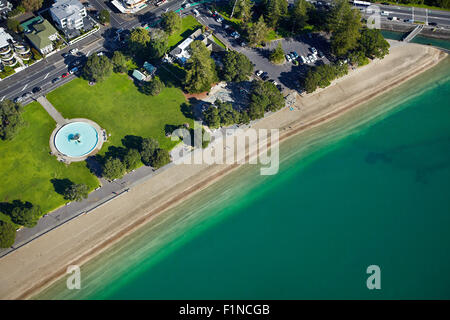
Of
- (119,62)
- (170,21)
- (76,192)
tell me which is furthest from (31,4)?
(76,192)

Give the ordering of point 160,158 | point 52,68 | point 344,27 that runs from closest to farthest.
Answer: point 160,158, point 52,68, point 344,27

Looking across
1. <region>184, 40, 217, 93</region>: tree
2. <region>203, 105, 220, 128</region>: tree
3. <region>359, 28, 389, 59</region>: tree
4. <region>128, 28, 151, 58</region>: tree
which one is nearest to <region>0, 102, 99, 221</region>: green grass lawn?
<region>128, 28, 151, 58</region>: tree

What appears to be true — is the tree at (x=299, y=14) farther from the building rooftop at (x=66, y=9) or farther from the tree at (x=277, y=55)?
the building rooftop at (x=66, y=9)

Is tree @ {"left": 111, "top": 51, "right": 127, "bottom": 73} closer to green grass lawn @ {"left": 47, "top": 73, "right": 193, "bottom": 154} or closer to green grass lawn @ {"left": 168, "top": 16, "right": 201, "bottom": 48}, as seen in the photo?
green grass lawn @ {"left": 47, "top": 73, "right": 193, "bottom": 154}

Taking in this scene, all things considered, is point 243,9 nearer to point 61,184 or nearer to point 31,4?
point 31,4

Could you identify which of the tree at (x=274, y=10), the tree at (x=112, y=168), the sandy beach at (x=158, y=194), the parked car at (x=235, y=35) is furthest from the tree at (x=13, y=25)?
the tree at (x=274, y=10)
